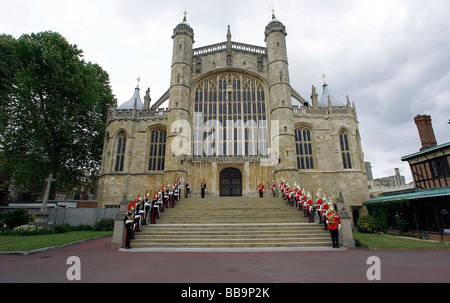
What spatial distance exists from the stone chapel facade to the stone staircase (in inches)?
260

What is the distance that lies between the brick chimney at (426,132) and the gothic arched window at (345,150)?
586cm

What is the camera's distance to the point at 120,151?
24297 mm

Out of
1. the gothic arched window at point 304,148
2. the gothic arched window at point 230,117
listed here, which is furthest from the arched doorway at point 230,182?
the gothic arched window at point 304,148

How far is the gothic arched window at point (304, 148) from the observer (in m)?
23.8

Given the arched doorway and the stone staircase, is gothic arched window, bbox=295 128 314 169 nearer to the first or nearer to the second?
the arched doorway

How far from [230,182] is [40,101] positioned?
17820 millimetres

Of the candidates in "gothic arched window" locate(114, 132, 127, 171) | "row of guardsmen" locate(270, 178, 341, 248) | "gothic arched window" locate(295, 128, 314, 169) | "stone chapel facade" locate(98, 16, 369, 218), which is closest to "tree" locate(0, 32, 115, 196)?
"gothic arched window" locate(114, 132, 127, 171)

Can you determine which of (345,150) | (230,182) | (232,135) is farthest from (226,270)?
(345,150)

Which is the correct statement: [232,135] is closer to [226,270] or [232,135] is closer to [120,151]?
[120,151]

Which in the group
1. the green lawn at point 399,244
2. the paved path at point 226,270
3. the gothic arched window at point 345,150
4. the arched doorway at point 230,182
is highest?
the gothic arched window at point 345,150

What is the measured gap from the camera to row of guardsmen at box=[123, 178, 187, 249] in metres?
10.1

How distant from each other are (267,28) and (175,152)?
681 inches

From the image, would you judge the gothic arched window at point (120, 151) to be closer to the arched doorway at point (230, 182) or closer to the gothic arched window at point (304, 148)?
the arched doorway at point (230, 182)
